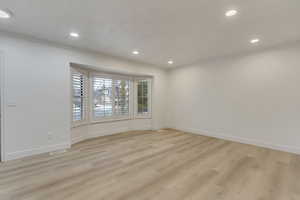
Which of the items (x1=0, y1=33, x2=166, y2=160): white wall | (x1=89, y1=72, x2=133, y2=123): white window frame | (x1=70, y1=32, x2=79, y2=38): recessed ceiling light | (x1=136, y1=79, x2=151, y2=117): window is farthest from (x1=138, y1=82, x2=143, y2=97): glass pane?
(x1=70, y1=32, x2=79, y2=38): recessed ceiling light

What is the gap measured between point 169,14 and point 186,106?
11.7 feet

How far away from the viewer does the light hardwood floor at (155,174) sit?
1.80 m

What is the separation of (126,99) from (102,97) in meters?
0.92

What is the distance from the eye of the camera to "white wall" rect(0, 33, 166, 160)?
110 inches

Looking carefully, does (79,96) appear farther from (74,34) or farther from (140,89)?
(140,89)

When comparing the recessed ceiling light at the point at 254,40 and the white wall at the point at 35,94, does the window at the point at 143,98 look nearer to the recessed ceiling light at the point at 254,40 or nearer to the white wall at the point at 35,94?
the white wall at the point at 35,94

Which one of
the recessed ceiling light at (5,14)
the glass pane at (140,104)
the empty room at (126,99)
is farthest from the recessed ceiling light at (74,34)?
the glass pane at (140,104)

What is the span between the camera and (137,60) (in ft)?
15.4

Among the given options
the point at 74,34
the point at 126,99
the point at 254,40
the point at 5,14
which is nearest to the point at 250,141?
the point at 254,40

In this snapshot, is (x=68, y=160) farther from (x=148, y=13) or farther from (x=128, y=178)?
(x=148, y=13)

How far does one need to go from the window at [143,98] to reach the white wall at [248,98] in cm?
126

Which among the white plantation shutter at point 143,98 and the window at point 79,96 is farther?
the white plantation shutter at point 143,98

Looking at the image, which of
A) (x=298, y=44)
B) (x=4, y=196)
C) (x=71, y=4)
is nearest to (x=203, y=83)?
(x=298, y=44)

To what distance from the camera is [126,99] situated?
520 cm
